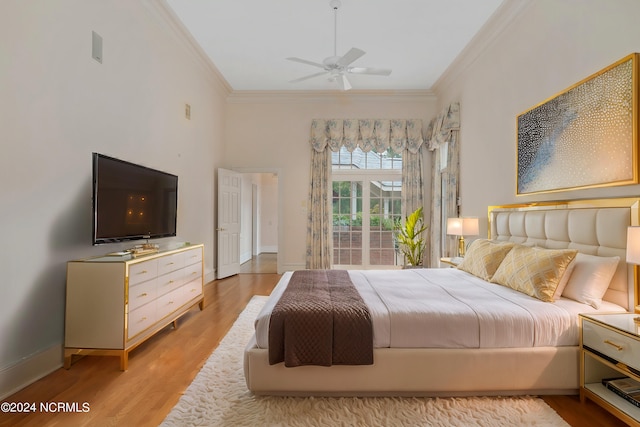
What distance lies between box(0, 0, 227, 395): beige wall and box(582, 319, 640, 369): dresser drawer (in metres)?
3.46

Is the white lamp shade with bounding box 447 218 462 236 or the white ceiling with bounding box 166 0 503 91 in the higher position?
the white ceiling with bounding box 166 0 503 91

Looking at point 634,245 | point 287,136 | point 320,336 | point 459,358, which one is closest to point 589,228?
point 634,245

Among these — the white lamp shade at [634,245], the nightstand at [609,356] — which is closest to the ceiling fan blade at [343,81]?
the white lamp shade at [634,245]

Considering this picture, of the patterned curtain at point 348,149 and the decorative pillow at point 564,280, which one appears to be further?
the patterned curtain at point 348,149

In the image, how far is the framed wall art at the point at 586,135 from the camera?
202 cm

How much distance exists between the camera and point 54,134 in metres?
2.24

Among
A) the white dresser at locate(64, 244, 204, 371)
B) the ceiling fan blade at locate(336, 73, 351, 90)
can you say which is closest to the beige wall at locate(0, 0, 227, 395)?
the white dresser at locate(64, 244, 204, 371)

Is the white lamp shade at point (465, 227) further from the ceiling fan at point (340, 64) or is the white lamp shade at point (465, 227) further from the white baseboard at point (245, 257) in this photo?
the white baseboard at point (245, 257)

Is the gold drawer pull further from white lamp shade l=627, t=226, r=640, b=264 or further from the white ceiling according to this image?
the white ceiling

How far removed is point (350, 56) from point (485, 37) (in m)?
1.84

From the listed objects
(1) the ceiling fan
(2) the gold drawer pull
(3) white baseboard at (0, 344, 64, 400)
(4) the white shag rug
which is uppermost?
(1) the ceiling fan

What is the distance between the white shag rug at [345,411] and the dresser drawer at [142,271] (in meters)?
0.91

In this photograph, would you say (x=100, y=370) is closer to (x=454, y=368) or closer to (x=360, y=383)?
(x=360, y=383)

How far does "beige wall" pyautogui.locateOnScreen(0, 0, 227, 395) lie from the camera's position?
1.95 metres
